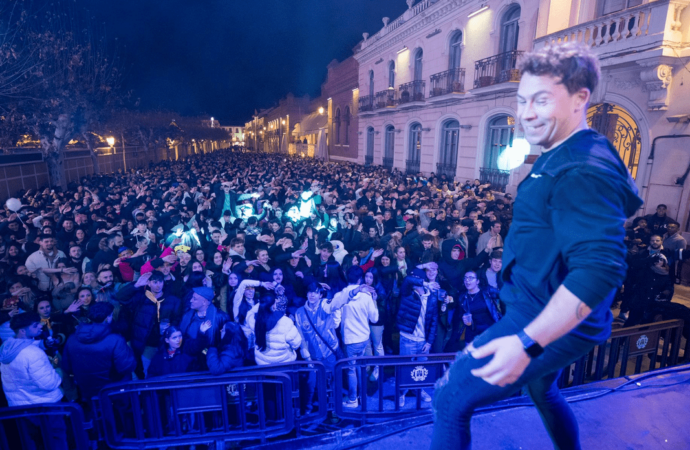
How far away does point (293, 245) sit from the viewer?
279 inches

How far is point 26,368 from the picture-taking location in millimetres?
3551

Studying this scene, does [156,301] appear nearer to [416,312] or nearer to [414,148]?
[416,312]

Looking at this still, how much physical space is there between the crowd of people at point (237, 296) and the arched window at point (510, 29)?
913cm

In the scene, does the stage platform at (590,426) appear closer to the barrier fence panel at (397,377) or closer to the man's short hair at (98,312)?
the barrier fence panel at (397,377)

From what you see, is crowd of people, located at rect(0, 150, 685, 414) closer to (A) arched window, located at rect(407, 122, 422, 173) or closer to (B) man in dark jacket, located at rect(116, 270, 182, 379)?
(B) man in dark jacket, located at rect(116, 270, 182, 379)

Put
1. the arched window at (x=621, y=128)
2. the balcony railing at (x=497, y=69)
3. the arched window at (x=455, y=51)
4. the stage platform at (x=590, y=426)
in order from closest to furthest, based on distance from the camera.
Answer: the stage platform at (x=590, y=426) → the arched window at (x=621, y=128) → the balcony railing at (x=497, y=69) → the arched window at (x=455, y=51)

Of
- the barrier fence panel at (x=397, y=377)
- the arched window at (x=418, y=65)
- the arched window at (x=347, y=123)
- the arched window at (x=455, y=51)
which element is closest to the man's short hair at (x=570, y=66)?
the barrier fence panel at (x=397, y=377)

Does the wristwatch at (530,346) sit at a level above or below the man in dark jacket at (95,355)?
above

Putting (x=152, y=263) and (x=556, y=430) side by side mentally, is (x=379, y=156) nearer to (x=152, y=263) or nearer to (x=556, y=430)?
(x=152, y=263)

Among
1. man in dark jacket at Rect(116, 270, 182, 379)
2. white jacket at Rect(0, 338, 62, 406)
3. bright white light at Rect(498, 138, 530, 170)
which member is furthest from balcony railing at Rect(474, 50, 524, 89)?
white jacket at Rect(0, 338, 62, 406)

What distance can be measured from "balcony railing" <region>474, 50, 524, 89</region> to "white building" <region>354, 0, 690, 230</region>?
0.04 meters

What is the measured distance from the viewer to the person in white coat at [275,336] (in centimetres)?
446

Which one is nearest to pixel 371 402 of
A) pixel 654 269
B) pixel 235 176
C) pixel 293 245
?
pixel 293 245

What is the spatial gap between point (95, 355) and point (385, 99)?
23.7m
